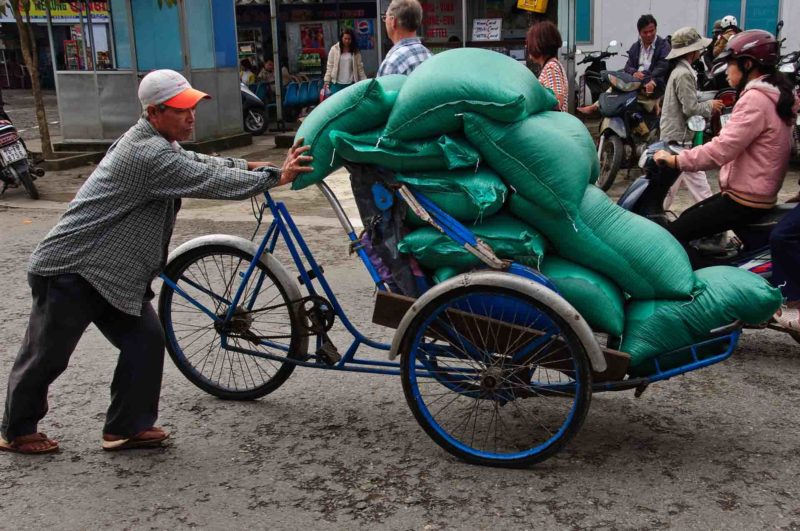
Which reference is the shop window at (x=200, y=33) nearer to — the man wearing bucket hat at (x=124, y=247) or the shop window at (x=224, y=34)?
the shop window at (x=224, y=34)

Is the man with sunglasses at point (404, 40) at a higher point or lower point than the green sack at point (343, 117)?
higher

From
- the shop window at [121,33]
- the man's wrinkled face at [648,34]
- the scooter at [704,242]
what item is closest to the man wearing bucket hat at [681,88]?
the scooter at [704,242]

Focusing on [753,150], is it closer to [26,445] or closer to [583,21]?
[26,445]

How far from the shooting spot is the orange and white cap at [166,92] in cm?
336

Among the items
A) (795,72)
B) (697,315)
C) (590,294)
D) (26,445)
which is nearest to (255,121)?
(795,72)

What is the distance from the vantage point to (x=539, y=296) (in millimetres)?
3150

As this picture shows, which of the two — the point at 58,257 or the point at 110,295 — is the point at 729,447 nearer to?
the point at 110,295

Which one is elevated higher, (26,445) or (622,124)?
(622,124)

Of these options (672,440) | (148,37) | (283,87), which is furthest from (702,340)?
(283,87)

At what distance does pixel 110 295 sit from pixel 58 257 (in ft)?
0.80

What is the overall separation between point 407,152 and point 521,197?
0.46m

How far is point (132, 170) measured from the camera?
3.35 meters

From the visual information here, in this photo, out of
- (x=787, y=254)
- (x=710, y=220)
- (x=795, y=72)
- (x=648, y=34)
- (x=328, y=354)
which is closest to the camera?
(x=328, y=354)

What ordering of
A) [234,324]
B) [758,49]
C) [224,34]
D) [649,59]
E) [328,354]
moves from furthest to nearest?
[224,34] → [649,59] → [758,49] → [234,324] → [328,354]
